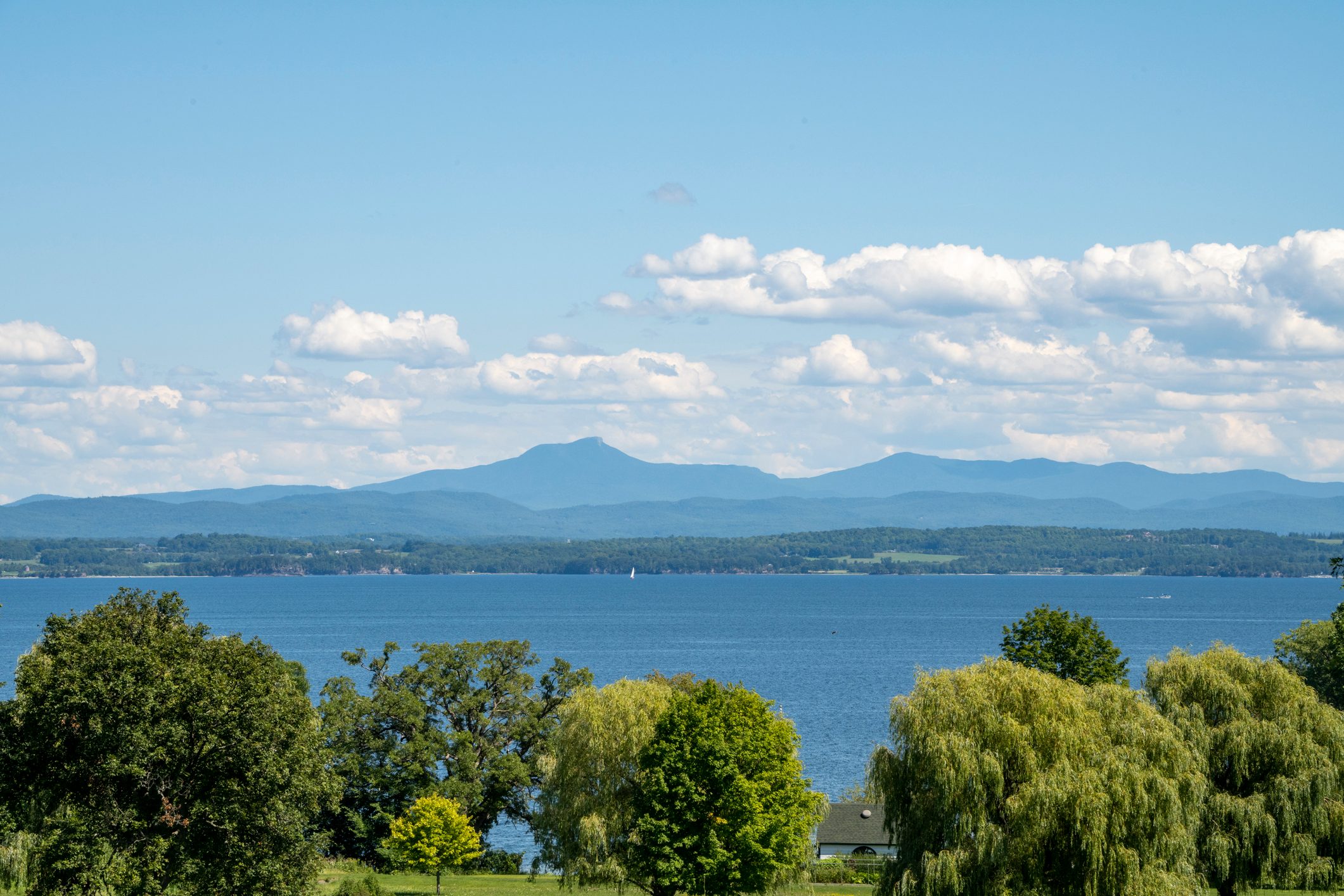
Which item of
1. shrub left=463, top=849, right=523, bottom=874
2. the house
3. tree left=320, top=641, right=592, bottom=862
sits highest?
tree left=320, top=641, right=592, bottom=862

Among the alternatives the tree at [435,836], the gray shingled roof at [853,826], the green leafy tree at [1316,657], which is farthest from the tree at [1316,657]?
the tree at [435,836]

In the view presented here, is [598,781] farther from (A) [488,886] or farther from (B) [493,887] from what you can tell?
(A) [488,886]

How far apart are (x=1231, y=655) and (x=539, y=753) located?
95.0 feet

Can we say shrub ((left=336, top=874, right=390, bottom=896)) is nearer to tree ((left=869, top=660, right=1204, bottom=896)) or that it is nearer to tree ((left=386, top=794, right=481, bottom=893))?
tree ((left=386, top=794, right=481, bottom=893))

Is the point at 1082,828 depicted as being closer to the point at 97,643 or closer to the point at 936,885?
the point at 936,885

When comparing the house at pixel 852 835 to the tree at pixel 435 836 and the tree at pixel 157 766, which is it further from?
the tree at pixel 157 766

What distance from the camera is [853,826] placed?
197ft

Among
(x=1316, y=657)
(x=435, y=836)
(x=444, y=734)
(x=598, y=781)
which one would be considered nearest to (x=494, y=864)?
(x=444, y=734)

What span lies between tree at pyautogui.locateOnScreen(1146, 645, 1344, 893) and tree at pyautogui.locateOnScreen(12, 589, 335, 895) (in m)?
27.3

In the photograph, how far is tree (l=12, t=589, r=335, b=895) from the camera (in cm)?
3325

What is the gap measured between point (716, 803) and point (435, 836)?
43.1ft

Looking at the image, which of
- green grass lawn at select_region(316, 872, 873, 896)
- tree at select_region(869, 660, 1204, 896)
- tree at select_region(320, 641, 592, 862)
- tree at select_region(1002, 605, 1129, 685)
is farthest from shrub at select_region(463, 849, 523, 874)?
tree at select_region(1002, 605, 1129, 685)

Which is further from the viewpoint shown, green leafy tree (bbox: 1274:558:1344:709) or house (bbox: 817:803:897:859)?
house (bbox: 817:803:897:859)

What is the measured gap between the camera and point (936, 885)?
37.0 metres
